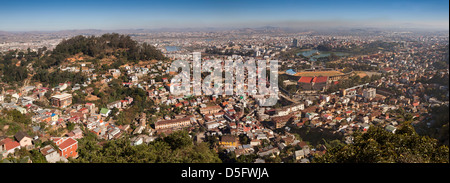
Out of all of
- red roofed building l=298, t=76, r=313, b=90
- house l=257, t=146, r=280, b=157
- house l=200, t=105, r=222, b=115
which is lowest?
A: house l=257, t=146, r=280, b=157

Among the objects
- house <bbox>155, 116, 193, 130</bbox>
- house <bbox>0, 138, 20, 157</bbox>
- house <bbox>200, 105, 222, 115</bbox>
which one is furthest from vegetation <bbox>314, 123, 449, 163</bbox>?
house <bbox>200, 105, 222, 115</bbox>

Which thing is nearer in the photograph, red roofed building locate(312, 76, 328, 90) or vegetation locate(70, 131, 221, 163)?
vegetation locate(70, 131, 221, 163)

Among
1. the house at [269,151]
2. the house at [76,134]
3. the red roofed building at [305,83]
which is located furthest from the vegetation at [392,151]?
the red roofed building at [305,83]

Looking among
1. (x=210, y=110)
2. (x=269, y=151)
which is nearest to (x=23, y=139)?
(x=269, y=151)

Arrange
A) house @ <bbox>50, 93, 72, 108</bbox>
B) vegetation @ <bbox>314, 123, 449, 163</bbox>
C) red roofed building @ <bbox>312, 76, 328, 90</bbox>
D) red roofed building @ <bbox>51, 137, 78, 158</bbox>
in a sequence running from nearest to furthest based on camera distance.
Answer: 1. vegetation @ <bbox>314, 123, 449, 163</bbox>
2. red roofed building @ <bbox>51, 137, 78, 158</bbox>
3. house @ <bbox>50, 93, 72, 108</bbox>
4. red roofed building @ <bbox>312, 76, 328, 90</bbox>

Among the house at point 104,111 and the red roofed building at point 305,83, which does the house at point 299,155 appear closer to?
the house at point 104,111

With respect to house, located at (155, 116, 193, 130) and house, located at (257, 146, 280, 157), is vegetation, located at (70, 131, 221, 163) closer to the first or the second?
house, located at (257, 146, 280, 157)

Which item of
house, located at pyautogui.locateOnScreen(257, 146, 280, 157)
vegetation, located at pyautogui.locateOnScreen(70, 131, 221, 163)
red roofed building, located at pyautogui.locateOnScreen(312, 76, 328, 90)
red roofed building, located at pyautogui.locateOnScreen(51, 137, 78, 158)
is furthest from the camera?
red roofed building, located at pyautogui.locateOnScreen(312, 76, 328, 90)

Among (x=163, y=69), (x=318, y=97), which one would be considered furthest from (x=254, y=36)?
(x=318, y=97)
